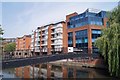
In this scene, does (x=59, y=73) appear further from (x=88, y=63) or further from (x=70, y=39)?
(x=70, y=39)

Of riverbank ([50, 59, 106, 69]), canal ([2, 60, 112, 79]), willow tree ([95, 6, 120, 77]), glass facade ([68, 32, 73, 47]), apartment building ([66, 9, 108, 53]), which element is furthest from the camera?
glass facade ([68, 32, 73, 47])

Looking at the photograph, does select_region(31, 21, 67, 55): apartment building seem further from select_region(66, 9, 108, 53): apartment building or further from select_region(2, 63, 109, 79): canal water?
select_region(2, 63, 109, 79): canal water

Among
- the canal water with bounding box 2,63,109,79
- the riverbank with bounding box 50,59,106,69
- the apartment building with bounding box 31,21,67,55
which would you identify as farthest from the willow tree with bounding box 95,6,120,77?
the apartment building with bounding box 31,21,67,55

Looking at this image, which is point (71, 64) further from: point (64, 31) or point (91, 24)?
point (64, 31)

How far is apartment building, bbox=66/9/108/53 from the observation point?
5347 cm

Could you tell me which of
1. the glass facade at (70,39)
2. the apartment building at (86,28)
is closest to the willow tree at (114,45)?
the apartment building at (86,28)

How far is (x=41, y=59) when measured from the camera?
24562mm

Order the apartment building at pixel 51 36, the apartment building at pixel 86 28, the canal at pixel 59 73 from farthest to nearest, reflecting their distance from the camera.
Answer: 1. the apartment building at pixel 51 36
2. the apartment building at pixel 86 28
3. the canal at pixel 59 73

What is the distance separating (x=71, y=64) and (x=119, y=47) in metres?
26.8

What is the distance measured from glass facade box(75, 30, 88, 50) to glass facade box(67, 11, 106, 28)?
2321 millimetres

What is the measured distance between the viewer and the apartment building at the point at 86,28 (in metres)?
53.5

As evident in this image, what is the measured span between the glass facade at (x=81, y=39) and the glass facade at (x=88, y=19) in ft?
7.61

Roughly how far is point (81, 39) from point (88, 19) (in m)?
6.27

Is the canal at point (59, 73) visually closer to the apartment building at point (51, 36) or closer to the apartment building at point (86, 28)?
the apartment building at point (86, 28)
